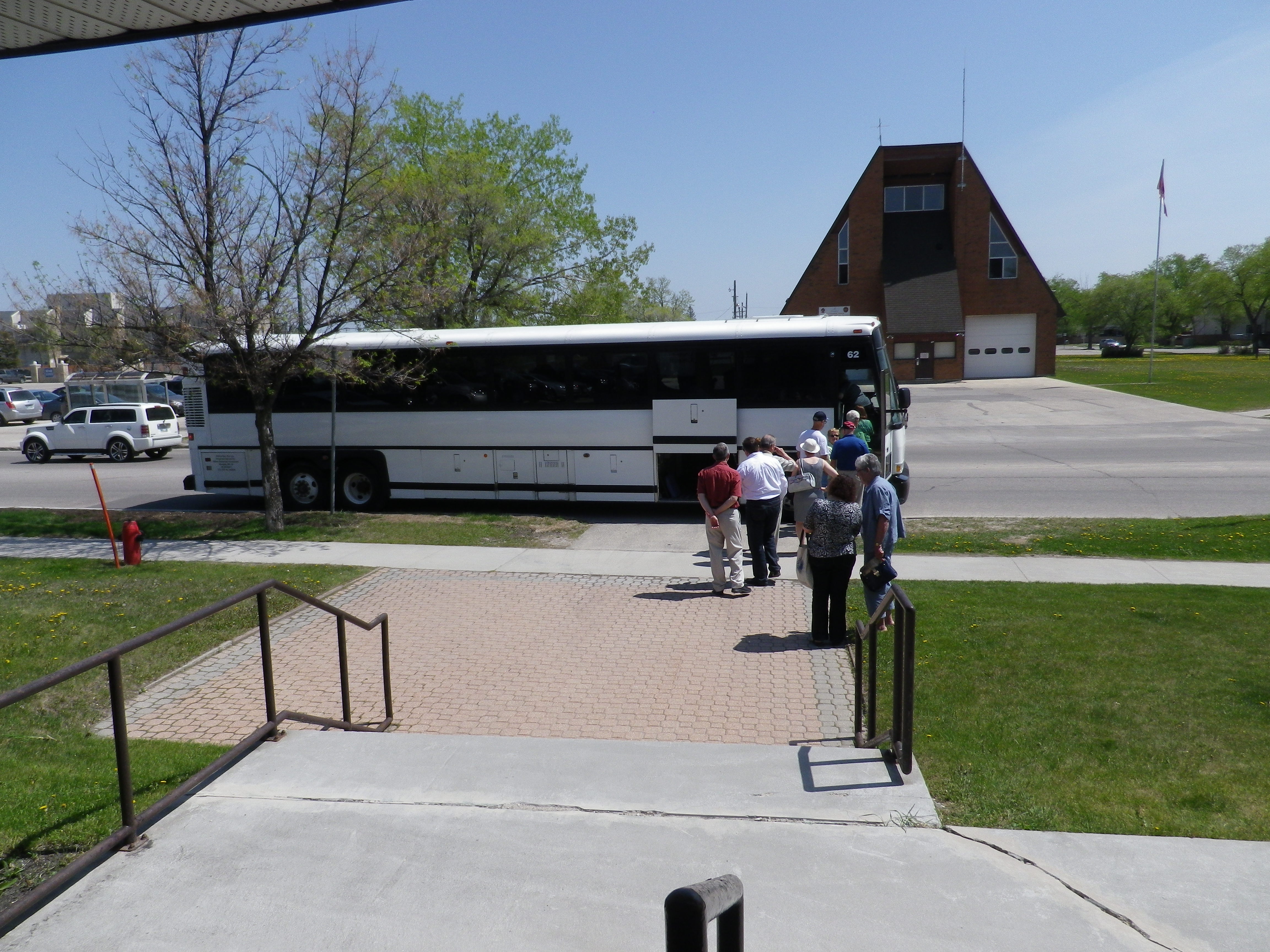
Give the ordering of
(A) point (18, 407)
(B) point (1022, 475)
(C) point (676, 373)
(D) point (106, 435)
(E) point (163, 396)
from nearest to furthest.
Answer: (C) point (676, 373), (B) point (1022, 475), (D) point (106, 435), (E) point (163, 396), (A) point (18, 407)

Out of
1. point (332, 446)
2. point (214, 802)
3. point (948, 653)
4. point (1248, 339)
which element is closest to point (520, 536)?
point (332, 446)

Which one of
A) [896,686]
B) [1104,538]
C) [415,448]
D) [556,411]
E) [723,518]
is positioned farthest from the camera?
[415,448]

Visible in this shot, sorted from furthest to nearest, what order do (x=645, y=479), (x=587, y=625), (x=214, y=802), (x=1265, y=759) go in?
(x=645, y=479)
(x=587, y=625)
(x=1265, y=759)
(x=214, y=802)

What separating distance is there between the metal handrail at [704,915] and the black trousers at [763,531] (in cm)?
837

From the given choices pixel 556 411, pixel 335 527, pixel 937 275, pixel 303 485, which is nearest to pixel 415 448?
pixel 335 527

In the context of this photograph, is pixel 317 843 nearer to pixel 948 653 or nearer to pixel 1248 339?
pixel 948 653

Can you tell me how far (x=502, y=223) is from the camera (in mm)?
28359

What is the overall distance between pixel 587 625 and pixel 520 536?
16.5 ft

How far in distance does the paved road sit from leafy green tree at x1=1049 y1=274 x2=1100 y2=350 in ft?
228

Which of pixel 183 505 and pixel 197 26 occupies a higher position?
pixel 197 26

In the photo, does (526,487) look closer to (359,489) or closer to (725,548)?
(359,489)

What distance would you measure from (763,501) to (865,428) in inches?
164

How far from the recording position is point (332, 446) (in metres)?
16.0

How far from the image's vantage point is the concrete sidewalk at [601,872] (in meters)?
3.70
